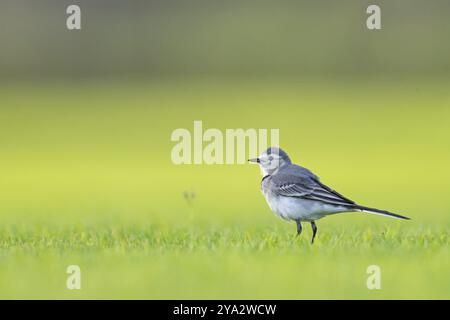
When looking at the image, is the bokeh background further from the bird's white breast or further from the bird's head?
the bird's head

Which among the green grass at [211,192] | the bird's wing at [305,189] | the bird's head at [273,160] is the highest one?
the bird's head at [273,160]

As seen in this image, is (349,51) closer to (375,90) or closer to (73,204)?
(375,90)

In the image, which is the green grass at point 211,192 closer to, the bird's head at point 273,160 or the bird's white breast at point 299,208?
the bird's white breast at point 299,208

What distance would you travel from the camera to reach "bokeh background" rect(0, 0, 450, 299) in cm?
1075

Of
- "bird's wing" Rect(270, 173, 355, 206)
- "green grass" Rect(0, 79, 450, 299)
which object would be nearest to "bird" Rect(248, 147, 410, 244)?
"bird's wing" Rect(270, 173, 355, 206)

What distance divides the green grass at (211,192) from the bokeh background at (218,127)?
0.05 m

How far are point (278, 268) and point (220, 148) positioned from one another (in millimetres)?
17764

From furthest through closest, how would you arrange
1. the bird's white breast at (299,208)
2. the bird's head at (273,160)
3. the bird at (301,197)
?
the bird's head at (273,160), the bird's white breast at (299,208), the bird at (301,197)

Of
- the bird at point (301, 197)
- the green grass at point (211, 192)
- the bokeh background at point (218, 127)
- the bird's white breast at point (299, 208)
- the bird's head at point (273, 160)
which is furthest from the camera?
the bird's head at point (273, 160)

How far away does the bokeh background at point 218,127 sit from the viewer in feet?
35.3

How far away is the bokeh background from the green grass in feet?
0.17

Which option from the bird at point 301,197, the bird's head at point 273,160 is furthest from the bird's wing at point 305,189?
the bird's head at point 273,160
